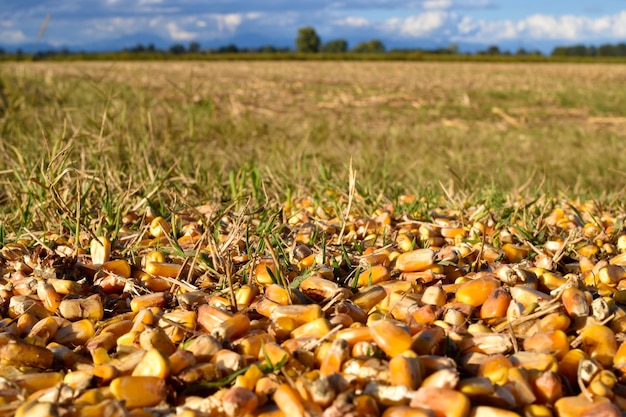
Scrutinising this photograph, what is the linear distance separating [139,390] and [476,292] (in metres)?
0.97

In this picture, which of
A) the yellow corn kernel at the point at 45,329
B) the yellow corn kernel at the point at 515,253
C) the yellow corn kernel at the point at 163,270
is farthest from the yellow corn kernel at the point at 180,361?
the yellow corn kernel at the point at 515,253

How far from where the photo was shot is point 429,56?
1817 inches

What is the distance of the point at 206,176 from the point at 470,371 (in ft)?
8.80

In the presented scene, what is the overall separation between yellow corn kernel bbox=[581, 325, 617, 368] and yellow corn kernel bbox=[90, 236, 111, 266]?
1.53 m

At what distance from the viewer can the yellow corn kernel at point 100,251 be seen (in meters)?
2.13

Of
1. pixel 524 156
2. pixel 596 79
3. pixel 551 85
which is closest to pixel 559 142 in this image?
pixel 524 156

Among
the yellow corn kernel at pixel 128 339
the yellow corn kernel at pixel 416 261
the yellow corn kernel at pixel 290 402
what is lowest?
the yellow corn kernel at pixel 128 339

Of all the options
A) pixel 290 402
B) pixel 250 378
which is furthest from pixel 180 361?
pixel 290 402

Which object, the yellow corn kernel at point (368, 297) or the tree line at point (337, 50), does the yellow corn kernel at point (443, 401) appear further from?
the tree line at point (337, 50)

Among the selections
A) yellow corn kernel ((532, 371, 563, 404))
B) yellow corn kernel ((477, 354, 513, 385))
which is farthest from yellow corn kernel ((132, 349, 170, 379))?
yellow corn kernel ((532, 371, 563, 404))

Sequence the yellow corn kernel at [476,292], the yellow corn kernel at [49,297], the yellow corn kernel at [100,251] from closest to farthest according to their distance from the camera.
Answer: the yellow corn kernel at [476,292], the yellow corn kernel at [49,297], the yellow corn kernel at [100,251]

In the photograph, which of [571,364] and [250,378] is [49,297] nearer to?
[250,378]

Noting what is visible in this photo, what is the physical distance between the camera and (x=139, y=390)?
1360 millimetres

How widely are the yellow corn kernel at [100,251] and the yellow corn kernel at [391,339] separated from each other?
1.09 m
